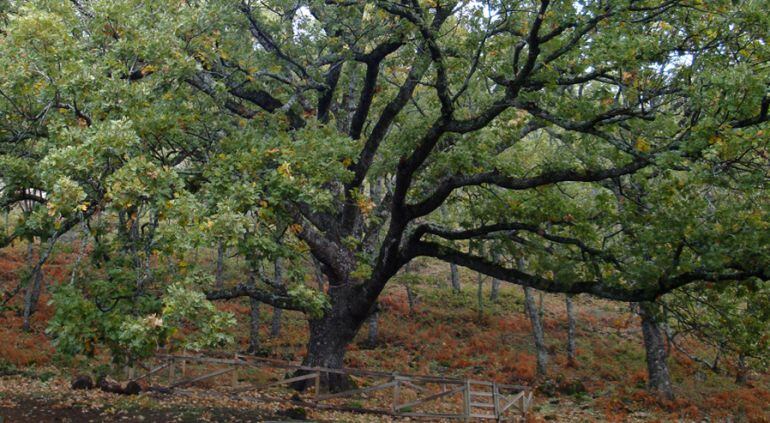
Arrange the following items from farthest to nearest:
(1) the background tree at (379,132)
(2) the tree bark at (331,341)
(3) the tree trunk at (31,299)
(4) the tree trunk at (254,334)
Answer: (4) the tree trunk at (254,334) < (3) the tree trunk at (31,299) < (2) the tree bark at (331,341) < (1) the background tree at (379,132)

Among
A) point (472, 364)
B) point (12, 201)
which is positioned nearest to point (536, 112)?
point (12, 201)

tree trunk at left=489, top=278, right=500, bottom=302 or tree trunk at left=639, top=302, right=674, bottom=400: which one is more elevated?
tree trunk at left=489, top=278, right=500, bottom=302

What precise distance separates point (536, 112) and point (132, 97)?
23.0 ft

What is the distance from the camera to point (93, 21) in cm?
1050

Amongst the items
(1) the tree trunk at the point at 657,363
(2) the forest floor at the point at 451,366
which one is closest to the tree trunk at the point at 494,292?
(2) the forest floor at the point at 451,366

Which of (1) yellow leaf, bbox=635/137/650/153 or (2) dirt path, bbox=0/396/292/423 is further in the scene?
(2) dirt path, bbox=0/396/292/423

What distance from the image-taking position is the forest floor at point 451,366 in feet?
44.5

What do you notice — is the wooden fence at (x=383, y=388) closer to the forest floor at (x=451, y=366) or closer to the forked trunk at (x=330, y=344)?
the forked trunk at (x=330, y=344)

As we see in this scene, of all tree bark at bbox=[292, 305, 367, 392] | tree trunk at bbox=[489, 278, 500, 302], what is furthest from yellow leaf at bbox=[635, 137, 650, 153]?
tree trunk at bbox=[489, 278, 500, 302]

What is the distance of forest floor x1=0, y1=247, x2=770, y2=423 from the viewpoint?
44.5 ft

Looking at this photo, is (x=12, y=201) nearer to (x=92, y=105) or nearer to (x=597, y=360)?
(x=92, y=105)

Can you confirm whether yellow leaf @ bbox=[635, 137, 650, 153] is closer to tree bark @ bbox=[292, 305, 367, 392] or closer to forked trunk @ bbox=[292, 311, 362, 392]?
tree bark @ bbox=[292, 305, 367, 392]

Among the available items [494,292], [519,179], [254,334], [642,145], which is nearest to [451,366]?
[254,334]

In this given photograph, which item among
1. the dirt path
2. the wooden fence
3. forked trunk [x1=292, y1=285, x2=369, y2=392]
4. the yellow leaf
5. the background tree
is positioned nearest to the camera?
the background tree
